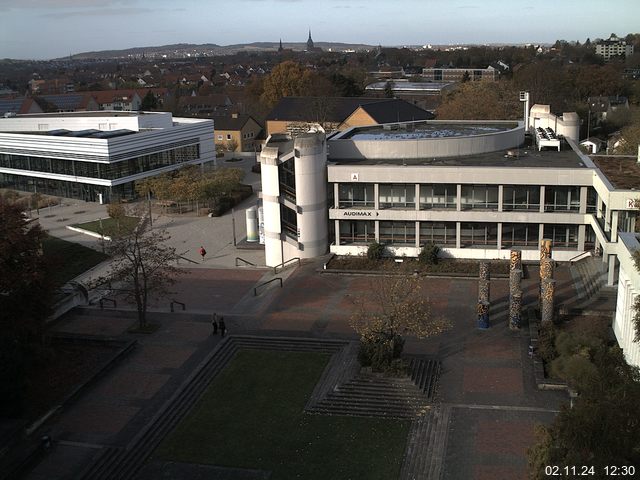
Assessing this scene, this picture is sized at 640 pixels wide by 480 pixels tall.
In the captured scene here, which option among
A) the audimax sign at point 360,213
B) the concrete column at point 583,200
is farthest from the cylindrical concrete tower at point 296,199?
the concrete column at point 583,200

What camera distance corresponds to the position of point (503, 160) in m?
44.8

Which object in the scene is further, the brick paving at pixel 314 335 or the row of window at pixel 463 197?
the row of window at pixel 463 197

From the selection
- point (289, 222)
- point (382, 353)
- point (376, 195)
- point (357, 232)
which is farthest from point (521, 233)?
point (382, 353)

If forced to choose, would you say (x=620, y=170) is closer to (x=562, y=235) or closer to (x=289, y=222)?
(x=562, y=235)

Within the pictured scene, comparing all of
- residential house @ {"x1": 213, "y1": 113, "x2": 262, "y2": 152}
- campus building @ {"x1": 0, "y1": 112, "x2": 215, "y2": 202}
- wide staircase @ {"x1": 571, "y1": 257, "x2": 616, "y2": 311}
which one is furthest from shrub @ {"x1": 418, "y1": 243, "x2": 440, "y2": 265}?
residential house @ {"x1": 213, "y1": 113, "x2": 262, "y2": 152}

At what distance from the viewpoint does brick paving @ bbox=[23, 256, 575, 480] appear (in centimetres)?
2369

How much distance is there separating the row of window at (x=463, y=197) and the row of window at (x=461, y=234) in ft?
3.55

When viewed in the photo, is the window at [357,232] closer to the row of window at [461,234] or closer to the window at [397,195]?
the row of window at [461,234]

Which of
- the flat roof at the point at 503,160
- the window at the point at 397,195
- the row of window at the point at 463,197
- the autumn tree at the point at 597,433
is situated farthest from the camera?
the flat roof at the point at 503,160

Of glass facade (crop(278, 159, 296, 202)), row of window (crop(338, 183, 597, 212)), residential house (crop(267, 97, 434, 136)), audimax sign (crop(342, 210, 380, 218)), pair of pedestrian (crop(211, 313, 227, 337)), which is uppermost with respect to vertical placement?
residential house (crop(267, 97, 434, 136))

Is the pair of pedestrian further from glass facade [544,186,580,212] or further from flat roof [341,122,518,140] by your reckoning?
flat roof [341,122,518,140]

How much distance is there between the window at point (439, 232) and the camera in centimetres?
4262

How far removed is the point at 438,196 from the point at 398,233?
3347mm

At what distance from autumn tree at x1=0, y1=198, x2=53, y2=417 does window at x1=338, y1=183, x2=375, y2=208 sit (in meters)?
19.9
